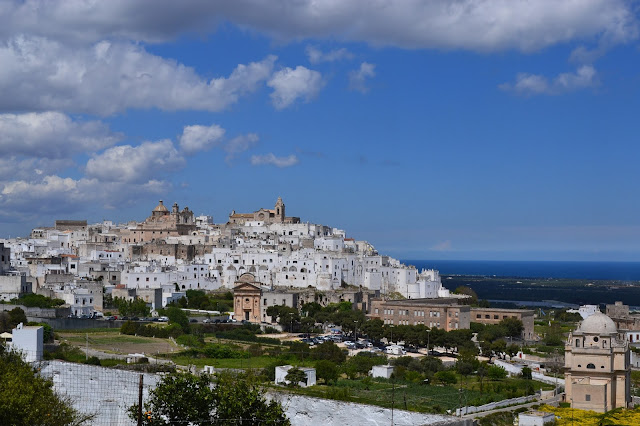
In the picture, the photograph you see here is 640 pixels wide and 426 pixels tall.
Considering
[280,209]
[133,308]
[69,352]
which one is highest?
[280,209]

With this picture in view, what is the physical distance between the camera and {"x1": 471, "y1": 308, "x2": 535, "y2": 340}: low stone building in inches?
2061

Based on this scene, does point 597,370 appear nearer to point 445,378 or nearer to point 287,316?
point 445,378

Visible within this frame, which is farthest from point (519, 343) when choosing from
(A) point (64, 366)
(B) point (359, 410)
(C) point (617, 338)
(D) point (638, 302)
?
(D) point (638, 302)

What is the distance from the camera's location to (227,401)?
52.2 feet

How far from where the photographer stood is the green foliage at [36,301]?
1880 inches

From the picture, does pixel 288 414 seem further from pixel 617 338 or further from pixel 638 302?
pixel 638 302

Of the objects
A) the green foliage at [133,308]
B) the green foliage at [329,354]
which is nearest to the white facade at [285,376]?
the green foliage at [329,354]

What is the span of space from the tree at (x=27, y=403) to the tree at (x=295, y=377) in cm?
1427

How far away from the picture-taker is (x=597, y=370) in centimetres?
2702

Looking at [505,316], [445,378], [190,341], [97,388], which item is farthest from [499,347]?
[97,388]

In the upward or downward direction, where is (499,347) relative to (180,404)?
downward

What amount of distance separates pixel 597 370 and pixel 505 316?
27.1 meters

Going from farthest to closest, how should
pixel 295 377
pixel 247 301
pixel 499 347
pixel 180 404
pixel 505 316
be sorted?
pixel 247 301
pixel 505 316
pixel 499 347
pixel 295 377
pixel 180 404

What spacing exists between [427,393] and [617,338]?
6.79 m
